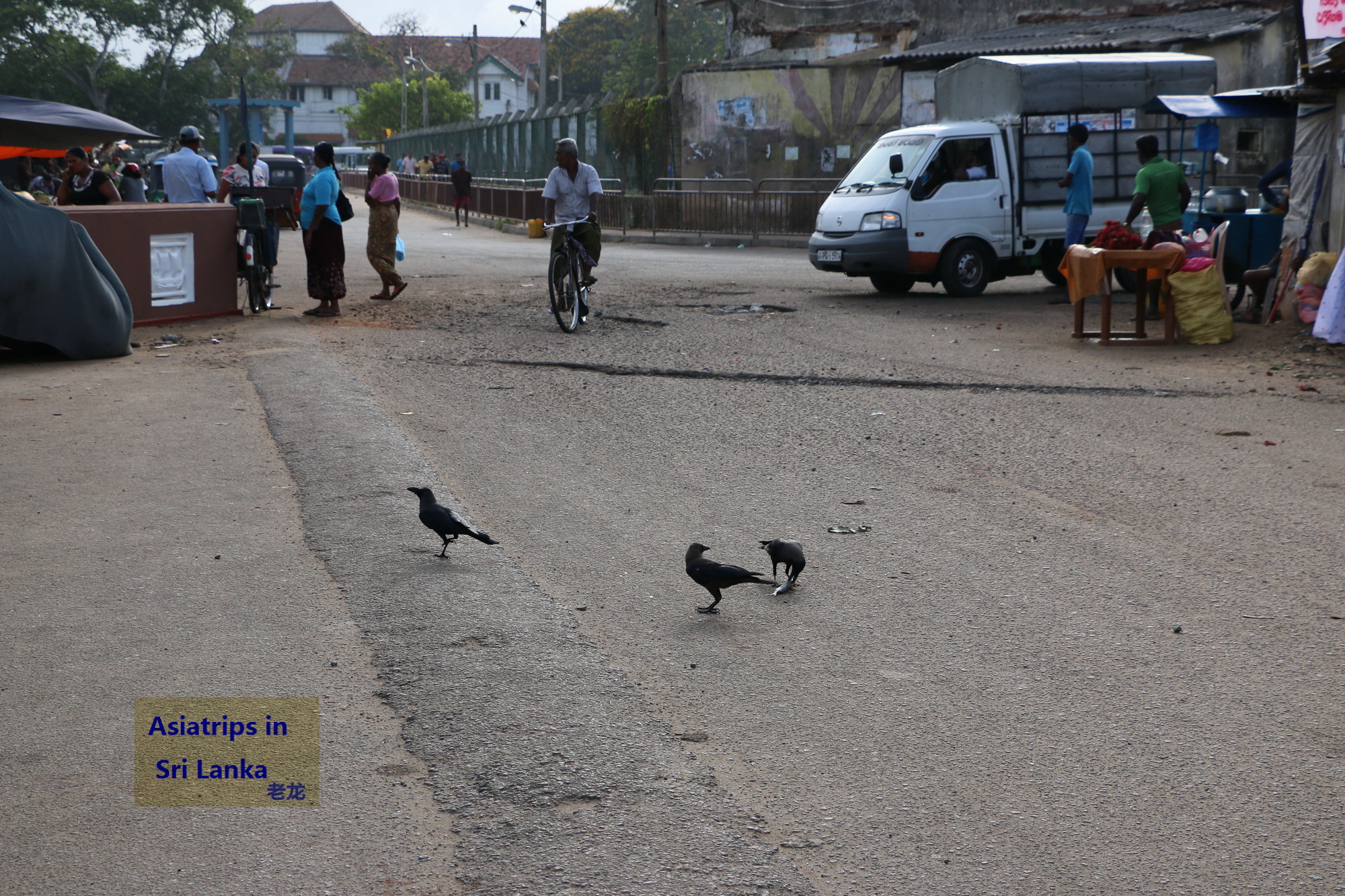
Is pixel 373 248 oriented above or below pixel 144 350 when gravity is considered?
above

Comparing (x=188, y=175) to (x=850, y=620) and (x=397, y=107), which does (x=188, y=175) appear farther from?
(x=397, y=107)

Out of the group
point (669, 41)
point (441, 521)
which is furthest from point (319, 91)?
point (441, 521)

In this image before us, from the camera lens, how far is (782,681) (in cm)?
398

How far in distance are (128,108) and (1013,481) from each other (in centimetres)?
7386

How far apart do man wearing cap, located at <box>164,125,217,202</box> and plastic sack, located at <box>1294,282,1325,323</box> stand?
12043 mm

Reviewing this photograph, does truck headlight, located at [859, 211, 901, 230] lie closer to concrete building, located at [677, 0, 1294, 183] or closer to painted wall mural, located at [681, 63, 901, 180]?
concrete building, located at [677, 0, 1294, 183]

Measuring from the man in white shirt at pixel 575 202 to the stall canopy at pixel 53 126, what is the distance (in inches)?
157

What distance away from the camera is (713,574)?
4.47 meters

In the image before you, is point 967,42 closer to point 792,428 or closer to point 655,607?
point 792,428

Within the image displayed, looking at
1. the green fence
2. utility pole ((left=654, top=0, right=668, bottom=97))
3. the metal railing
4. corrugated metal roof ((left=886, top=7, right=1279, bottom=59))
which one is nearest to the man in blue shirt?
corrugated metal roof ((left=886, top=7, right=1279, bottom=59))

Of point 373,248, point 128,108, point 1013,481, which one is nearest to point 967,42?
point 373,248

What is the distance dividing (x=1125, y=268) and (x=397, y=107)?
87.4 meters

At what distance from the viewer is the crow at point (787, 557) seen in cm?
475

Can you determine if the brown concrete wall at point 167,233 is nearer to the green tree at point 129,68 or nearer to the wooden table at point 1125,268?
the wooden table at point 1125,268
